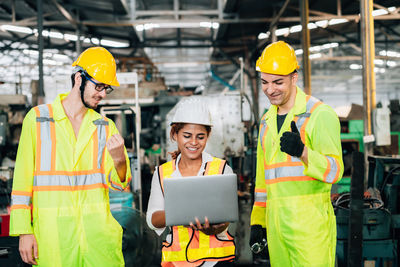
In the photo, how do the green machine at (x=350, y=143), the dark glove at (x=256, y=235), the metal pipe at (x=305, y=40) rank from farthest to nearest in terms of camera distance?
the metal pipe at (x=305, y=40)
the green machine at (x=350, y=143)
the dark glove at (x=256, y=235)

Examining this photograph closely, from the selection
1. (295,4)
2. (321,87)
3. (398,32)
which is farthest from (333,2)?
(321,87)

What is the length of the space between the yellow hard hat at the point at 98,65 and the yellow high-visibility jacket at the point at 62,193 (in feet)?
0.86

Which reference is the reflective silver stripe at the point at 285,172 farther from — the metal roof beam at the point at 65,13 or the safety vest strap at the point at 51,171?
the metal roof beam at the point at 65,13

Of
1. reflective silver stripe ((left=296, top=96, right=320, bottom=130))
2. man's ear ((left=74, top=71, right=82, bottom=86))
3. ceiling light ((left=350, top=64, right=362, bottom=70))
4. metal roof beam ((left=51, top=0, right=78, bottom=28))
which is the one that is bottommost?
reflective silver stripe ((left=296, top=96, right=320, bottom=130))

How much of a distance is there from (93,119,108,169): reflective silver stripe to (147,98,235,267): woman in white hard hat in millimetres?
334

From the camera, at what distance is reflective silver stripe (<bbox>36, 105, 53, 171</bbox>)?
1.91 m

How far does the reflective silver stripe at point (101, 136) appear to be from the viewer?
2027 mm

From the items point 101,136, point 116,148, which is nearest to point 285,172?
point 116,148

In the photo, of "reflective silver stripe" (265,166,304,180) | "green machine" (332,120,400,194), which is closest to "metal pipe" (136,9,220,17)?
"green machine" (332,120,400,194)

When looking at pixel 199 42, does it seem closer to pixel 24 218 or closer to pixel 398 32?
pixel 398 32

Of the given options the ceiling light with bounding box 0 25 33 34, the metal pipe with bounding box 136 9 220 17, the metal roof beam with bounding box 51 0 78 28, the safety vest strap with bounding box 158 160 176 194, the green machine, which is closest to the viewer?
the safety vest strap with bounding box 158 160 176 194

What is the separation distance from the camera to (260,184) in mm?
2326

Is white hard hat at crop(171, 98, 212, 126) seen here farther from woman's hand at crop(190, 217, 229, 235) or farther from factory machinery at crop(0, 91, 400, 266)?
factory machinery at crop(0, 91, 400, 266)

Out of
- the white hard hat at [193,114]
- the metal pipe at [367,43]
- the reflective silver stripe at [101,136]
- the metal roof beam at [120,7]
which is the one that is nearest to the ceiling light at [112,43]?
the metal roof beam at [120,7]
